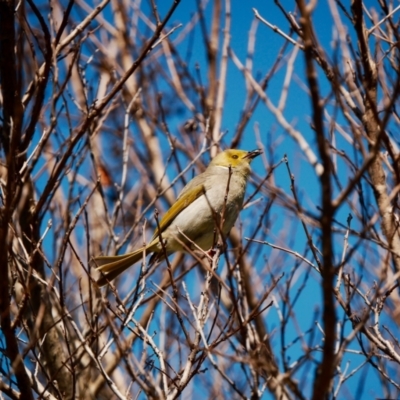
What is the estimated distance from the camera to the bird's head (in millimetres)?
6069

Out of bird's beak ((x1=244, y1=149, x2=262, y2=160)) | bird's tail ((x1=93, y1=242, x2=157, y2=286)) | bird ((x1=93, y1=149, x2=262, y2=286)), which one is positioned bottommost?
bird's tail ((x1=93, y1=242, x2=157, y2=286))

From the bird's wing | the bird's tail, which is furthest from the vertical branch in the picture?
the bird's wing

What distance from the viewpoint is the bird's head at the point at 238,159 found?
6069 mm

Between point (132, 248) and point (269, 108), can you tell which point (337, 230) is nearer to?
point (269, 108)

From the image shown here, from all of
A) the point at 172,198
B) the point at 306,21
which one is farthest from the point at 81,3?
the point at 306,21

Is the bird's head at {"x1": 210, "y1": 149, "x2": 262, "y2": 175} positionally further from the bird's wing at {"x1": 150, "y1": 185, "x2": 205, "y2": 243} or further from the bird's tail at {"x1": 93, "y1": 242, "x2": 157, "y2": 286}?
the bird's tail at {"x1": 93, "y1": 242, "x2": 157, "y2": 286}

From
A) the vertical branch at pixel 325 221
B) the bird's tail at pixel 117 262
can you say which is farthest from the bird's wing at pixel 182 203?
the vertical branch at pixel 325 221

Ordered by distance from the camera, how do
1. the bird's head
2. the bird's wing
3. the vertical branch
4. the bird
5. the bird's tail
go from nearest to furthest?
the vertical branch → the bird's tail → the bird → the bird's wing → the bird's head

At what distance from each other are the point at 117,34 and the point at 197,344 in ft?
21.3

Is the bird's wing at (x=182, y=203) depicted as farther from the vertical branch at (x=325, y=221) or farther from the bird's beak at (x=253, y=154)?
the vertical branch at (x=325, y=221)

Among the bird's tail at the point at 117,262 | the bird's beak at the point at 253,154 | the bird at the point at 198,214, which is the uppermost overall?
the bird's beak at the point at 253,154

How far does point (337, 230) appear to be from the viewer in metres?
5.02

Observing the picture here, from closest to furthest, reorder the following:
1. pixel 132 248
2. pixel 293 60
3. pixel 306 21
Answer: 1. pixel 306 21
2. pixel 132 248
3. pixel 293 60

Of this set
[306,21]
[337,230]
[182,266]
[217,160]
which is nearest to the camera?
[306,21]
